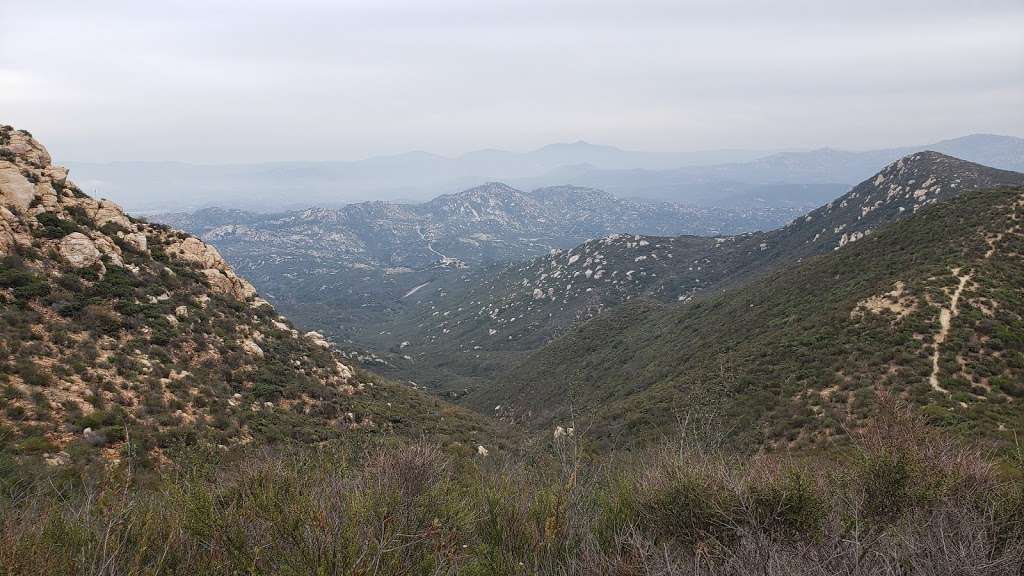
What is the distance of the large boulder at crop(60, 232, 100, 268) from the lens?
20.8 metres

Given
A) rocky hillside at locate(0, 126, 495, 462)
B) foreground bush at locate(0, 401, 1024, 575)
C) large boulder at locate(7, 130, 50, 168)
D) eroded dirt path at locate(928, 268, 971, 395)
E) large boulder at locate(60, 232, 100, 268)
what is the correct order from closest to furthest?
foreground bush at locate(0, 401, 1024, 575), rocky hillside at locate(0, 126, 495, 462), eroded dirt path at locate(928, 268, 971, 395), large boulder at locate(60, 232, 100, 268), large boulder at locate(7, 130, 50, 168)

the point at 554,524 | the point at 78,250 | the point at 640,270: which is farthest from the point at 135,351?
the point at 640,270

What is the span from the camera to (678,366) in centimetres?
3869

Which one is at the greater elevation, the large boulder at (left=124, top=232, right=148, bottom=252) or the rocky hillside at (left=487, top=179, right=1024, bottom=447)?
the large boulder at (left=124, top=232, right=148, bottom=252)

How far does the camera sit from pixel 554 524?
7.26 metres

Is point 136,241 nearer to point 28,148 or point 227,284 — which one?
point 227,284

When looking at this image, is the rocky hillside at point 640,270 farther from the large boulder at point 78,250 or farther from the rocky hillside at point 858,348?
the large boulder at point 78,250

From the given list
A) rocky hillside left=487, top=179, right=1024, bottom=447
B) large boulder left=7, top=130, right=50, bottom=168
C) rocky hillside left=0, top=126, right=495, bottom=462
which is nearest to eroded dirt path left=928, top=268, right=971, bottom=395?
rocky hillside left=487, top=179, right=1024, bottom=447

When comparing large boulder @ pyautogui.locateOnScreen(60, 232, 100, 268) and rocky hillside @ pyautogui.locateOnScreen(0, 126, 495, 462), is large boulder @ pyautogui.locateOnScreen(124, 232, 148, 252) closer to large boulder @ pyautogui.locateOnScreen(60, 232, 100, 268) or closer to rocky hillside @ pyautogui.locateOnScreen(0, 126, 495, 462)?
rocky hillside @ pyautogui.locateOnScreen(0, 126, 495, 462)

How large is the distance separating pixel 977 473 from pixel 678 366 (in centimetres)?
3172

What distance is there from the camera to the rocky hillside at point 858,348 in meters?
18.9

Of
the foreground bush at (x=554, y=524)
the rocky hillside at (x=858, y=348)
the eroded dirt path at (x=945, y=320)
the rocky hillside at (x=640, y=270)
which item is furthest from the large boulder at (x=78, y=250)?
the rocky hillside at (x=640, y=270)

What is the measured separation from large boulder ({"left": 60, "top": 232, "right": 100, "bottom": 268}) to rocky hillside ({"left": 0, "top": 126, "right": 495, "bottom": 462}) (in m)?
0.07

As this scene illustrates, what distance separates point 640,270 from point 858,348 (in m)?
93.6
